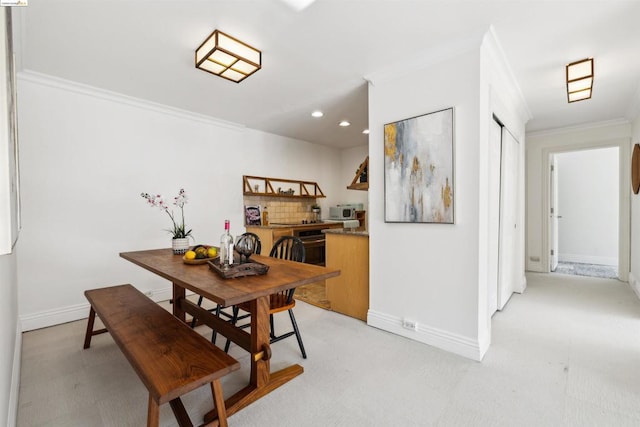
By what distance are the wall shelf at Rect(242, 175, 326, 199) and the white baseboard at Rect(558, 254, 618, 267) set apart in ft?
17.0

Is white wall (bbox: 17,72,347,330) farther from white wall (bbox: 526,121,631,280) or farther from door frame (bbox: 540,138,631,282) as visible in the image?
door frame (bbox: 540,138,631,282)

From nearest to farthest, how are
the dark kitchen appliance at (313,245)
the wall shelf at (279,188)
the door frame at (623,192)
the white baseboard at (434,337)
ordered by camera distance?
the white baseboard at (434,337) < the door frame at (623,192) < the wall shelf at (279,188) < the dark kitchen appliance at (313,245)

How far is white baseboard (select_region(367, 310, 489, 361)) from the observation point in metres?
2.15

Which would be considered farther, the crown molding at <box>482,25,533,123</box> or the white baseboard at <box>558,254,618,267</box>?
the white baseboard at <box>558,254,618,267</box>

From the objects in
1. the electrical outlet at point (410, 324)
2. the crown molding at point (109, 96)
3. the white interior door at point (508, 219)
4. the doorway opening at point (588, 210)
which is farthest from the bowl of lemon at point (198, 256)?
the doorway opening at point (588, 210)

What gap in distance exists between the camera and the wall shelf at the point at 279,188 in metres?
4.50

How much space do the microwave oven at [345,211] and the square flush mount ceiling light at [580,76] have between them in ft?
11.3

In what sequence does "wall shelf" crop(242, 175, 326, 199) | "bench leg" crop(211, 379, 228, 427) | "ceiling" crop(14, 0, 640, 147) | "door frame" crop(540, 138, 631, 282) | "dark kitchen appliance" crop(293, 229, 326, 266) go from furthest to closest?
"dark kitchen appliance" crop(293, 229, 326, 266)
"wall shelf" crop(242, 175, 326, 199)
"door frame" crop(540, 138, 631, 282)
"ceiling" crop(14, 0, 640, 147)
"bench leg" crop(211, 379, 228, 427)

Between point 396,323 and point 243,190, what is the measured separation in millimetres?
2936

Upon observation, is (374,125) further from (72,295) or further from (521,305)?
(72,295)

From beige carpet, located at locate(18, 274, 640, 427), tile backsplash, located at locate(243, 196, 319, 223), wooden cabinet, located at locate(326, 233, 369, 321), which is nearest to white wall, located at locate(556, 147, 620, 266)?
beige carpet, located at locate(18, 274, 640, 427)

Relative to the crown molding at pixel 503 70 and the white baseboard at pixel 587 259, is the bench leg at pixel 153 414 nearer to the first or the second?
the crown molding at pixel 503 70

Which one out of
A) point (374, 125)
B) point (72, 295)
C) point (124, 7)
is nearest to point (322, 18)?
point (374, 125)

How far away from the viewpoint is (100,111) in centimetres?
311
